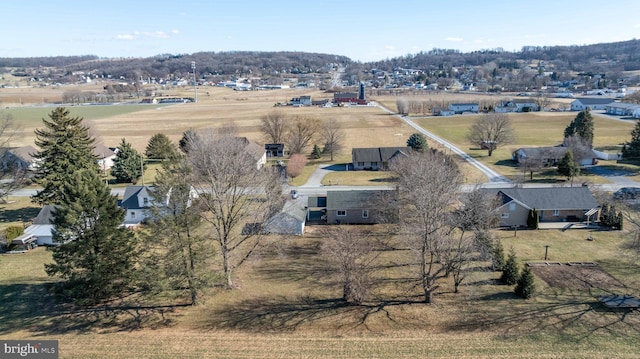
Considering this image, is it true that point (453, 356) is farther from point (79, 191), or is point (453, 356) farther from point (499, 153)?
point (499, 153)

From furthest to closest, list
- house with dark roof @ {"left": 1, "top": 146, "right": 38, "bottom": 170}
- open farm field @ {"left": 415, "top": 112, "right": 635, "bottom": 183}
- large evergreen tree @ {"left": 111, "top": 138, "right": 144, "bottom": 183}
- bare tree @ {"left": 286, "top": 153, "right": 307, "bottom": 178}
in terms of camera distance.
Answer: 1. open farm field @ {"left": 415, "top": 112, "right": 635, "bottom": 183}
2. house with dark roof @ {"left": 1, "top": 146, "right": 38, "bottom": 170}
3. bare tree @ {"left": 286, "top": 153, "right": 307, "bottom": 178}
4. large evergreen tree @ {"left": 111, "top": 138, "right": 144, "bottom": 183}

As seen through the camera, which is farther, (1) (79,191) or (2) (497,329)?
(1) (79,191)

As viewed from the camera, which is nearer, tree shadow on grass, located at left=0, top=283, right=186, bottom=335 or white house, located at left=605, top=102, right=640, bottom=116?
tree shadow on grass, located at left=0, top=283, right=186, bottom=335

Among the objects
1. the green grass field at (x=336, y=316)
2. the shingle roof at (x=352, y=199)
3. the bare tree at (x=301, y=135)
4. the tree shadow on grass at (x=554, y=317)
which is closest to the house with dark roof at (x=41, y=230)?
the green grass field at (x=336, y=316)

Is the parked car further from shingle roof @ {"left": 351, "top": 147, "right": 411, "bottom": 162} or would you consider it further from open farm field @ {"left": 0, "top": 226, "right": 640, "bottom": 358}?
shingle roof @ {"left": 351, "top": 147, "right": 411, "bottom": 162}

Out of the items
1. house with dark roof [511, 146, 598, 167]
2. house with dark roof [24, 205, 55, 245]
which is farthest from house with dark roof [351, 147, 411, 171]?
house with dark roof [24, 205, 55, 245]

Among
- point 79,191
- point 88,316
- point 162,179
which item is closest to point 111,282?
point 88,316

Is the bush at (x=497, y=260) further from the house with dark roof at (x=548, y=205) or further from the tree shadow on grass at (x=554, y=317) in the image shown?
the house with dark roof at (x=548, y=205)

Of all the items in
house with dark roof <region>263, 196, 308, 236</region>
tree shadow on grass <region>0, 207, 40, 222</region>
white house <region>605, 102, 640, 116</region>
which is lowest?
tree shadow on grass <region>0, 207, 40, 222</region>
